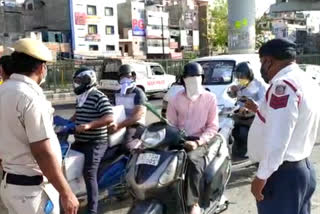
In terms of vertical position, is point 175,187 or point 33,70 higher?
point 33,70

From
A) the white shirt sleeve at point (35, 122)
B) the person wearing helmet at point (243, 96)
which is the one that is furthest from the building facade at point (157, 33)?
the white shirt sleeve at point (35, 122)

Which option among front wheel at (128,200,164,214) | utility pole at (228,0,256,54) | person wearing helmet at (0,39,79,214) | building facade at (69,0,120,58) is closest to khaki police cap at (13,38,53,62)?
person wearing helmet at (0,39,79,214)

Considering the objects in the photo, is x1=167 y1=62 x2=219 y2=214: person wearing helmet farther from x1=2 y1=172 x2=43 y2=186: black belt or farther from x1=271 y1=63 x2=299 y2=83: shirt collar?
x1=2 y1=172 x2=43 y2=186: black belt

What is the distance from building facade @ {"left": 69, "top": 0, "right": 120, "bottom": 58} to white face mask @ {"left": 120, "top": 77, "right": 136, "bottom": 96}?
53644 mm

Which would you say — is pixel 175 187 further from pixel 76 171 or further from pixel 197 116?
pixel 76 171

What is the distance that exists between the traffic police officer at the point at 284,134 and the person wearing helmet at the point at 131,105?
6.63 feet

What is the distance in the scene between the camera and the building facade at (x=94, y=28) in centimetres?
6097

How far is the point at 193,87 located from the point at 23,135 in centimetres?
177

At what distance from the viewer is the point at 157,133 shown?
3.41 m

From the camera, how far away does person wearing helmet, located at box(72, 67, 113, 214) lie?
4.21 metres

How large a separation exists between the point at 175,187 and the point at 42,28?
6387 centimetres

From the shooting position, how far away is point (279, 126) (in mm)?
2629

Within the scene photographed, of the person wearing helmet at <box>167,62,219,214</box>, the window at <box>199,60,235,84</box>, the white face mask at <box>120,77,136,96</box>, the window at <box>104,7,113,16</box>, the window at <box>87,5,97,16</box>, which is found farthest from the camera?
the window at <box>104,7,113,16</box>

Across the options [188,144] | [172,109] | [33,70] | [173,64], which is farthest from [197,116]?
[173,64]
